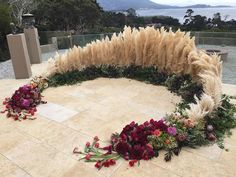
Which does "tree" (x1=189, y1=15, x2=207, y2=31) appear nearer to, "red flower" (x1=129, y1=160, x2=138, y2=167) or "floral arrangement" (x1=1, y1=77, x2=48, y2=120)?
"floral arrangement" (x1=1, y1=77, x2=48, y2=120)

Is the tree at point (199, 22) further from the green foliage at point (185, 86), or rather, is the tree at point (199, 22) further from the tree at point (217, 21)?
the green foliage at point (185, 86)

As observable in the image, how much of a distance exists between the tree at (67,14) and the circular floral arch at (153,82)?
11902 mm

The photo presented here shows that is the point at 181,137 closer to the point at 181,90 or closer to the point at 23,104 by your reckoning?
the point at 181,90

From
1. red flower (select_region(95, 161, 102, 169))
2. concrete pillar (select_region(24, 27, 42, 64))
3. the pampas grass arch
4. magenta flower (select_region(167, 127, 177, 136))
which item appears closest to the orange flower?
magenta flower (select_region(167, 127, 177, 136))

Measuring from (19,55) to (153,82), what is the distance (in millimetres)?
3365

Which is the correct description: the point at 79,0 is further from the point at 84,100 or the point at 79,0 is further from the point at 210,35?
the point at 84,100

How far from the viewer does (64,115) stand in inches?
138

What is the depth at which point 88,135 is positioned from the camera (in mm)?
2914

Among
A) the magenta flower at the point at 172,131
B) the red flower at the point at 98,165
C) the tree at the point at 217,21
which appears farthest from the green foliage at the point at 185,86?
the tree at the point at 217,21

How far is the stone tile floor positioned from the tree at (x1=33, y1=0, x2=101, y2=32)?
1254cm

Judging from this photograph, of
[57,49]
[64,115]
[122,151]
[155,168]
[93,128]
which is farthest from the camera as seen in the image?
[57,49]

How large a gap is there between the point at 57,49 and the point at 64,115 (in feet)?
21.7

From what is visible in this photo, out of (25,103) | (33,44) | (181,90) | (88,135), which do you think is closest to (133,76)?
(181,90)

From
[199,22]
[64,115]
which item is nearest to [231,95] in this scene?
[64,115]
